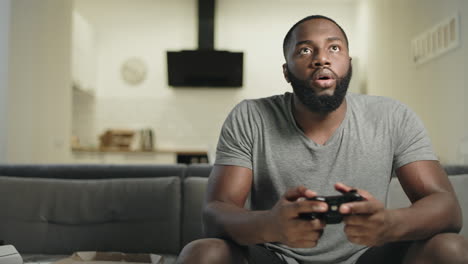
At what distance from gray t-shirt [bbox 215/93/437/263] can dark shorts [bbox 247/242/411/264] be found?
31mm

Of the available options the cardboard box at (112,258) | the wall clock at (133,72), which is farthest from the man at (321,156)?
the wall clock at (133,72)

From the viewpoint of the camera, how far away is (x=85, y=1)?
21.0 ft

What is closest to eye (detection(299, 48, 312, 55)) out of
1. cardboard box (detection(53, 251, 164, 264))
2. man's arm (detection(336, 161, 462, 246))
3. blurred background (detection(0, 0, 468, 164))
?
man's arm (detection(336, 161, 462, 246))

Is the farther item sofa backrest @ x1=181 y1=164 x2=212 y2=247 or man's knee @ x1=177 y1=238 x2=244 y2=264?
sofa backrest @ x1=181 y1=164 x2=212 y2=247

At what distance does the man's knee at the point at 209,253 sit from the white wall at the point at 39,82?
9.97 ft

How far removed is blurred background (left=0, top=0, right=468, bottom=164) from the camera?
3.53 meters

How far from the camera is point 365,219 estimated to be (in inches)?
34.4

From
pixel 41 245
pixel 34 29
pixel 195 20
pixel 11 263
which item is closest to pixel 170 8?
pixel 195 20

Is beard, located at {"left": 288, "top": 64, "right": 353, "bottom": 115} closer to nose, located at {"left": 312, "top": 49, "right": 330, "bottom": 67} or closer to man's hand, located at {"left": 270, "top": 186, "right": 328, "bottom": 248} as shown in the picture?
nose, located at {"left": 312, "top": 49, "right": 330, "bottom": 67}

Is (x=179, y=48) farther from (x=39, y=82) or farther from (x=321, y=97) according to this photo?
(x=321, y=97)

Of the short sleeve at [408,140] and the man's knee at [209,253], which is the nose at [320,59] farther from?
the man's knee at [209,253]

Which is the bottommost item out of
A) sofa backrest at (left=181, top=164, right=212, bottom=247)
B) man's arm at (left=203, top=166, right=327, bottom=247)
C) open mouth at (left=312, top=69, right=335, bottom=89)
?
sofa backrest at (left=181, top=164, right=212, bottom=247)

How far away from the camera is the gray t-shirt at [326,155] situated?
1182mm

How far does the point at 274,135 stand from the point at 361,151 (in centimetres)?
24
